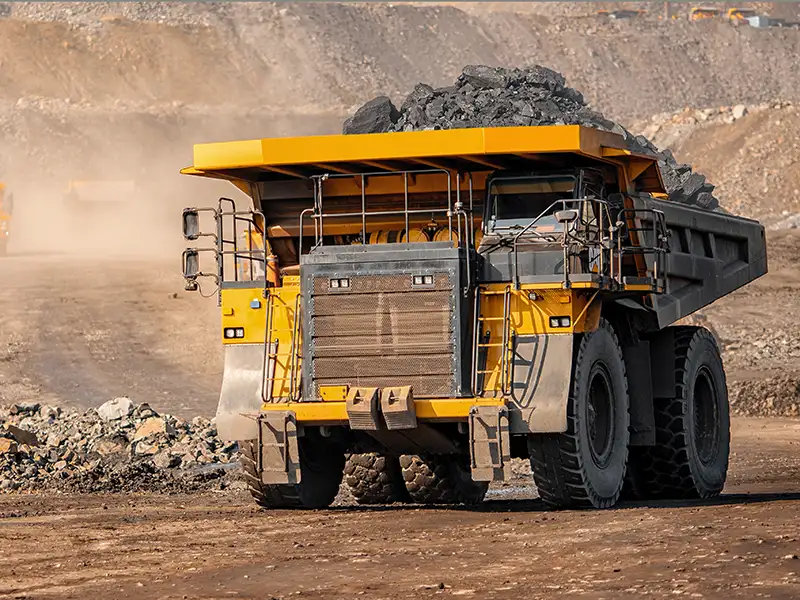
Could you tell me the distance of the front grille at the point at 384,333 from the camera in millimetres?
12062

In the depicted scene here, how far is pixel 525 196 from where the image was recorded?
42.3 feet

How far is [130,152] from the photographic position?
254ft

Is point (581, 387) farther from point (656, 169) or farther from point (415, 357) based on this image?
point (656, 169)

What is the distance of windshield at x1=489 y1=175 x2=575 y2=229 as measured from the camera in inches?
A: 505

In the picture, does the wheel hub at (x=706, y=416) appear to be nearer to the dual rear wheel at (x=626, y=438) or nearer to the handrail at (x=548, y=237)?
the dual rear wheel at (x=626, y=438)

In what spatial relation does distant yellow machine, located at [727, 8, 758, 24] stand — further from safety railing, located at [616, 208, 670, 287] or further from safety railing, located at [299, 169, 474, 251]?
safety railing, located at [299, 169, 474, 251]

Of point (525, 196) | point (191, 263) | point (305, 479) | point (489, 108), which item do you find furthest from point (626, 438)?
point (489, 108)

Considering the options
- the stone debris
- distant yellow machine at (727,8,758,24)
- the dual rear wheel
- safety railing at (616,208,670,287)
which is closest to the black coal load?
the dual rear wheel

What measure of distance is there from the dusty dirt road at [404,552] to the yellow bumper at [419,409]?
2.40 feet

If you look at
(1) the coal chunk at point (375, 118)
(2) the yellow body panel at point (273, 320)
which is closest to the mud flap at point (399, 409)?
(2) the yellow body panel at point (273, 320)

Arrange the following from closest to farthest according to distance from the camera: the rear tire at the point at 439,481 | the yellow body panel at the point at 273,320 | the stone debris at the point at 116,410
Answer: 1. the yellow body panel at the point at 273,320
2. the rear tire at the point at 439,481
3. the stone debris at the point at 116,410

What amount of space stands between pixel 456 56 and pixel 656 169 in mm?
91235

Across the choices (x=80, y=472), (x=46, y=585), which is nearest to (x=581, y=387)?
(x=46, y=585)

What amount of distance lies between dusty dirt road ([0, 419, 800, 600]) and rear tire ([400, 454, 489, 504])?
77 centimetres
